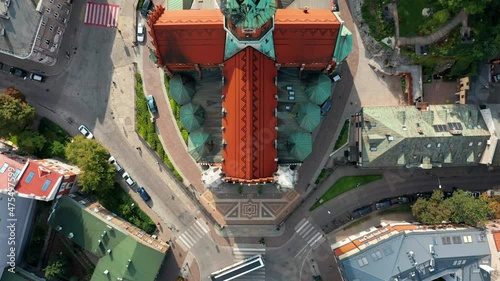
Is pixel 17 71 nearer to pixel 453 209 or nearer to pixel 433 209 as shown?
pixel 433 209

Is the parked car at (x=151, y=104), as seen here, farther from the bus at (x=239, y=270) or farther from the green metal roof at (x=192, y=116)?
the bus at (x=239, y=270)

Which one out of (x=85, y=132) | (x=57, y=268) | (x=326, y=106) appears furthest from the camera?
(x=85, y=132)

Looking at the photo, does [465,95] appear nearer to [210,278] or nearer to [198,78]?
[198,78]

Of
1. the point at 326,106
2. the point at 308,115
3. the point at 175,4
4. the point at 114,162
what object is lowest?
the point at 114,162

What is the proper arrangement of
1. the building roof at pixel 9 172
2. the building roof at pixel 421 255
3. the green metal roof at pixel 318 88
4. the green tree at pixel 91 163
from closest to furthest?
1. the building roof at pixel 421 255
2. the building roof at pixel 9 172
3. the green metal roof at pixel 318 88
4. the green tree at pixel 91 163

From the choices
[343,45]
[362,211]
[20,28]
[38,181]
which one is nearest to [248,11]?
[343,45]

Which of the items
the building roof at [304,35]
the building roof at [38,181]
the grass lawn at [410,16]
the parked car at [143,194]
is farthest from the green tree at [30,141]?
the grass lawn at [410,16]
